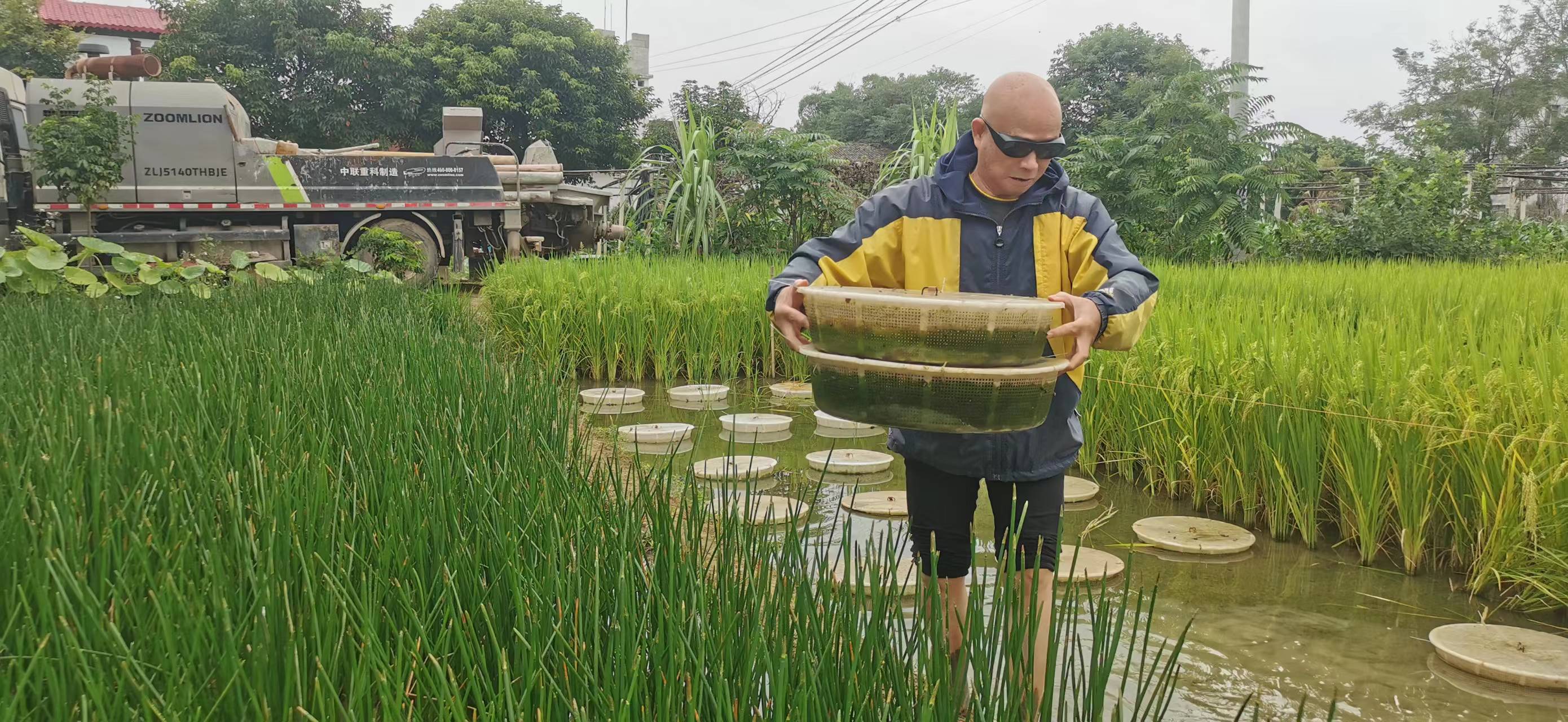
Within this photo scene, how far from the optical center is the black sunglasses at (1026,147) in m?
1.89

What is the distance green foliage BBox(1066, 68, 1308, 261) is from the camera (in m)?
9.48

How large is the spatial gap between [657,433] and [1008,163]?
3.02 m

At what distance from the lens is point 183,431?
2479mm

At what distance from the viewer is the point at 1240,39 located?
9.76m

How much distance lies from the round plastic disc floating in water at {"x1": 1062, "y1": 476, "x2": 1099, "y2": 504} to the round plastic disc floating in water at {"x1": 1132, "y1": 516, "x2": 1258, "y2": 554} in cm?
34

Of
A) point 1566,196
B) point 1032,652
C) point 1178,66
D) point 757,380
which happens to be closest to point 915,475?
point 1032,652

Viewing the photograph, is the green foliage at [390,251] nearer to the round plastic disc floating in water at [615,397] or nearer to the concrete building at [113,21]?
the round plastic disc floating in water at [615,397]

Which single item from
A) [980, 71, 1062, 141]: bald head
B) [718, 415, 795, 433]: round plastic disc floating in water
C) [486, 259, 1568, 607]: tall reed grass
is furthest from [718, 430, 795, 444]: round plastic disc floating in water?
[980, 71, 1062, 141]: bald head

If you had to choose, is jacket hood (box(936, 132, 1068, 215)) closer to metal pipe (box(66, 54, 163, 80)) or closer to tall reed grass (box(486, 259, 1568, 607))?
tall reed grass (box(486, 259, 1568, 607))

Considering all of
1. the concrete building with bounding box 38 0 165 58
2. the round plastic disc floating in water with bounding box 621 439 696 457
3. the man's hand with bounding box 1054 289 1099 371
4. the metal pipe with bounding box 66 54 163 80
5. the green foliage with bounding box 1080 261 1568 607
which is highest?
the concrete building with bounding box 38 0 165 58

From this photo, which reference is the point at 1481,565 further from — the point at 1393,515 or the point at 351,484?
the point at 351,484

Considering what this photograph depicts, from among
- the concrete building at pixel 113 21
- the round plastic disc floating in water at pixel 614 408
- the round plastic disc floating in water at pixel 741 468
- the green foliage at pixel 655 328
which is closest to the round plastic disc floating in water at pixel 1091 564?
the round plastic disc floating in water at pixel 741 468

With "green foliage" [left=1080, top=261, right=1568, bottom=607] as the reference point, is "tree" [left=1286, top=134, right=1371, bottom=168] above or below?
above

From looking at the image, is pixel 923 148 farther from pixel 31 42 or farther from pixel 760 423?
pixel 31 42
